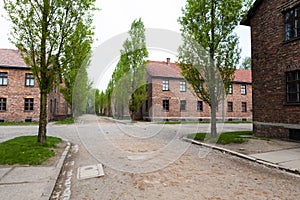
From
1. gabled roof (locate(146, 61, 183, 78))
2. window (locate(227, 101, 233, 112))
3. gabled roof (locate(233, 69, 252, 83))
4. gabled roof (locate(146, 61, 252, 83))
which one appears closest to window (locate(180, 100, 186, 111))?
gabled roof (locate(146, 61, 252, 83))

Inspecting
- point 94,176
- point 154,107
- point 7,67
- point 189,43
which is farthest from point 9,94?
point 94,176

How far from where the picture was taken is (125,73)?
28625 mm

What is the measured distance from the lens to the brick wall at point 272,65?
10348 millimetres

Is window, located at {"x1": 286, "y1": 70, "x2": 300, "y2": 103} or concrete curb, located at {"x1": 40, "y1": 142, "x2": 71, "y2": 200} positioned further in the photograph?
window, located at {"x1": 286, "y1": 70, "x2": 300, "y2": 103}

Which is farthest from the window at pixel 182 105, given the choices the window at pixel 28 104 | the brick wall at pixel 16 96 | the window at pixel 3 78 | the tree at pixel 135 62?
the window at pixel 3 78

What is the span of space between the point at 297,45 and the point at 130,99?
21.2 metres

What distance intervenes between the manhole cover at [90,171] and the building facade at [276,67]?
9.17 m

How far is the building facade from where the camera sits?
10.2 m

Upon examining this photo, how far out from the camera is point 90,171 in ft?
18.5

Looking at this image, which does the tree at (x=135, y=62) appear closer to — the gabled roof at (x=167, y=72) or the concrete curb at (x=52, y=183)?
the gabled roof at (x=167, y=72)

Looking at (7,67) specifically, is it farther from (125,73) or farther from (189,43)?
(189,43)

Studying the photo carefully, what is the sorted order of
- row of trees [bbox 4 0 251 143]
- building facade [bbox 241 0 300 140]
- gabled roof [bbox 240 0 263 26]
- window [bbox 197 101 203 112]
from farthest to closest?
1. window [bbox 197 101 203 112]
2. gabled roof [bbox 240 0 263 26]
3. building facade [bbox 241 0 300 140]
4. row of trees [bbox 4 0 251 143]

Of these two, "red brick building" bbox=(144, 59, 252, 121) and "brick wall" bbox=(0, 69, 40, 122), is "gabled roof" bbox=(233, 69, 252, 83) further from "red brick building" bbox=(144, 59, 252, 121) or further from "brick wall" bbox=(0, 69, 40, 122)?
"brick wall" bbox=(0, 69, 40, 122)

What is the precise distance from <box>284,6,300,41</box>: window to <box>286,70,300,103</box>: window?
183 cm
